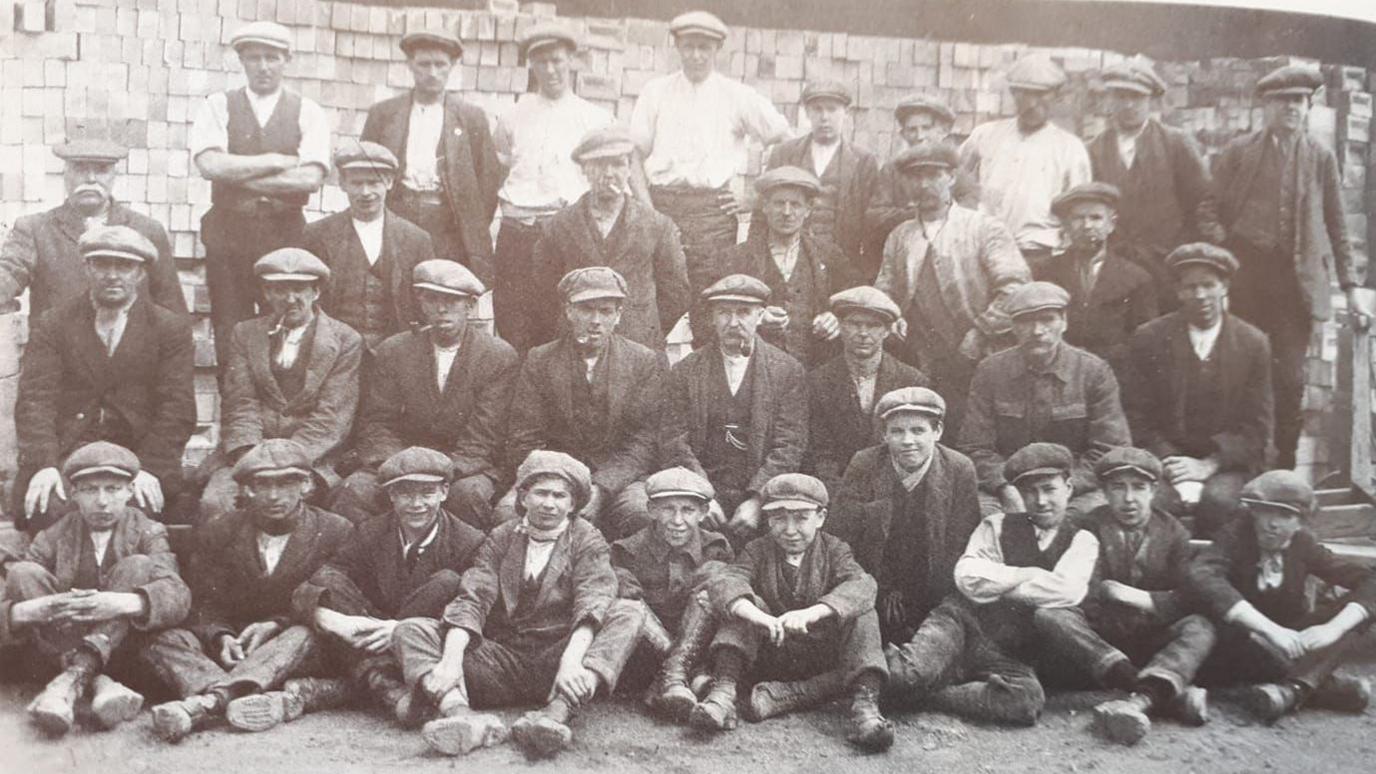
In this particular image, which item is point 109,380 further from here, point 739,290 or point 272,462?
point 739,290

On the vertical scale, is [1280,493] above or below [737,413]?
below

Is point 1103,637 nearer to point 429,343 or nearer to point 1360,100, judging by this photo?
point 1360,100

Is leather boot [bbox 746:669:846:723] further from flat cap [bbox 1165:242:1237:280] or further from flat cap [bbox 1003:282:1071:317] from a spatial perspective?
flat cap [bbox 1165:242:1237:280]

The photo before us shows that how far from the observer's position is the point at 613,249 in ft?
14.5

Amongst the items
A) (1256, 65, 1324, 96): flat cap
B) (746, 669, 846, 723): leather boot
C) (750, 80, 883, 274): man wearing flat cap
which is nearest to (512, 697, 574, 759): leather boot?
(746, 669, 846, 723): leather boot

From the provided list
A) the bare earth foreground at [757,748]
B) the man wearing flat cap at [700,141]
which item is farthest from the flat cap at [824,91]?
the bare earth foreground at [757,748]

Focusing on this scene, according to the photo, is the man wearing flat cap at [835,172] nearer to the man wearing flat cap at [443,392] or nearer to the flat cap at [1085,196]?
the flat cap at [1085,196]

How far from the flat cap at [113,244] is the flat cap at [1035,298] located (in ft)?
10.2

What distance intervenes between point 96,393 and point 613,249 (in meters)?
1.88

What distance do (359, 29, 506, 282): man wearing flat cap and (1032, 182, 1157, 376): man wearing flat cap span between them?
2.08 metres

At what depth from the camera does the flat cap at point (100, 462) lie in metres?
4.11

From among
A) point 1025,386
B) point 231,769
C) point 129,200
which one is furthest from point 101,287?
point 1025,386

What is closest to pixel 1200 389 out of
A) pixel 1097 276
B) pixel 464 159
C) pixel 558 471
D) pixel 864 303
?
pixel 1097 276

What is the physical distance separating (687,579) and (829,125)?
175cm
